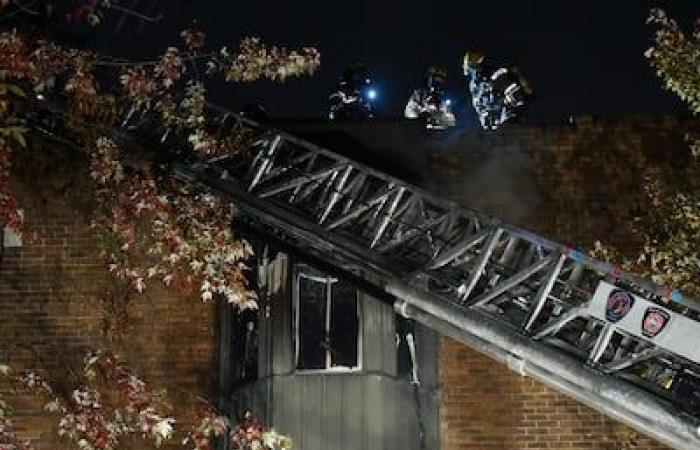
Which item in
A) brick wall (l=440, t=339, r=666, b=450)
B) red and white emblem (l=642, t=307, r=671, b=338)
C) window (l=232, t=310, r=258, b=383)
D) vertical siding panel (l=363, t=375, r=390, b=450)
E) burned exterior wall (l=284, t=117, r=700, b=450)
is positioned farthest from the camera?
burned exterior wall (l=284, t=117, r=700, b=450)

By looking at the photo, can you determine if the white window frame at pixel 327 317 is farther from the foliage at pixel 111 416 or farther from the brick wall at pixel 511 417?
the brick wall at pixel 511 417

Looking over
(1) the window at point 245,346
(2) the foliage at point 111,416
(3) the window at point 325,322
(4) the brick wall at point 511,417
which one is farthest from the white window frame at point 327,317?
(4) the brick wall at point 511,417

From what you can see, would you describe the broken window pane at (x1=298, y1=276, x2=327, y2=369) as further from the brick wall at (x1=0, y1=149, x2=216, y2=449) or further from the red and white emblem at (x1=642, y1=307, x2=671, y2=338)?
the red and white emblem at (x1=642, y1=307, x2=671, y2=338)

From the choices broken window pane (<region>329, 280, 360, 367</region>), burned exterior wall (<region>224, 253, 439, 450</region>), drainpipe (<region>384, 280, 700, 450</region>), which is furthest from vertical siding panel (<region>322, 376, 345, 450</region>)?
drainpipe (<region>384, 280, 700, 450</region>)

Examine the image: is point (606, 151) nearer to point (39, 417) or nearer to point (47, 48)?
point (47, 48)

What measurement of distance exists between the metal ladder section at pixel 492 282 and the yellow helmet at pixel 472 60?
3.77 m

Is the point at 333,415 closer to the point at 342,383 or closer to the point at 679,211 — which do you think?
the point at 342,383

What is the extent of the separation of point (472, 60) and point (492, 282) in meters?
5.13

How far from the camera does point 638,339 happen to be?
5.76 m

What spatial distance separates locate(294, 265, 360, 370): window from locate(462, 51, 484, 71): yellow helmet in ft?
12.1

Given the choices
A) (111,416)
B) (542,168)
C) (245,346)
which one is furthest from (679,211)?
(111,416)

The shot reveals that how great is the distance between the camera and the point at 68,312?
30.5ft

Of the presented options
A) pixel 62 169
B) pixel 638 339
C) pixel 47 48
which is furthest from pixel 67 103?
pixel 638 339

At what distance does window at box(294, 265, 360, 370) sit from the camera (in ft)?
29.5
